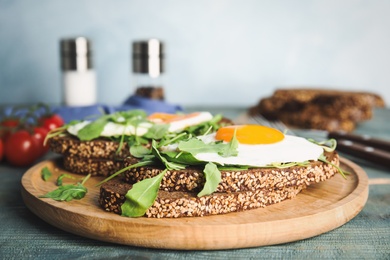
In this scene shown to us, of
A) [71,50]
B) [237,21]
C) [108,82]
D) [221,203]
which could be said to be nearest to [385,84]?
[237,21]

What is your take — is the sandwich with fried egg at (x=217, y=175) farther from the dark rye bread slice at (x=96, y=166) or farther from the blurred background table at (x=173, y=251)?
the dark rye bread slice at (x=96, y=166)

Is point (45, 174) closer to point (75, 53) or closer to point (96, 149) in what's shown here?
point (96, 149)

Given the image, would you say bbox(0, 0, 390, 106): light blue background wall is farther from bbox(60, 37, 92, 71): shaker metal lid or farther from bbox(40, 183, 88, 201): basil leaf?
bbox(40, 183, 88, 201): basil leaf

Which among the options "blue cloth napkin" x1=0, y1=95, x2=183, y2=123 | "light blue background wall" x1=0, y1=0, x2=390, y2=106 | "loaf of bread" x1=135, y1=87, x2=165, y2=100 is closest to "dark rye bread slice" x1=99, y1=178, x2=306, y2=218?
"blue cloth napkin" x1=0, y1=95, x2=183, y2=123

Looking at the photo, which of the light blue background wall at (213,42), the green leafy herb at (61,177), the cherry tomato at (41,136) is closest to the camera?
the green leafy herb at (61,177)

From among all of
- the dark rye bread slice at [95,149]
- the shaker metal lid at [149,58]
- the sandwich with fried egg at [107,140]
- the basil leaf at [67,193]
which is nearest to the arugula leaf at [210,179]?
the basil leaf at [67,193]

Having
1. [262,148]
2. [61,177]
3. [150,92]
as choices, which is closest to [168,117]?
[61,177]

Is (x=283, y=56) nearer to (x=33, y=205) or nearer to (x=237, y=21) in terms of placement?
(x=237, y=21)
